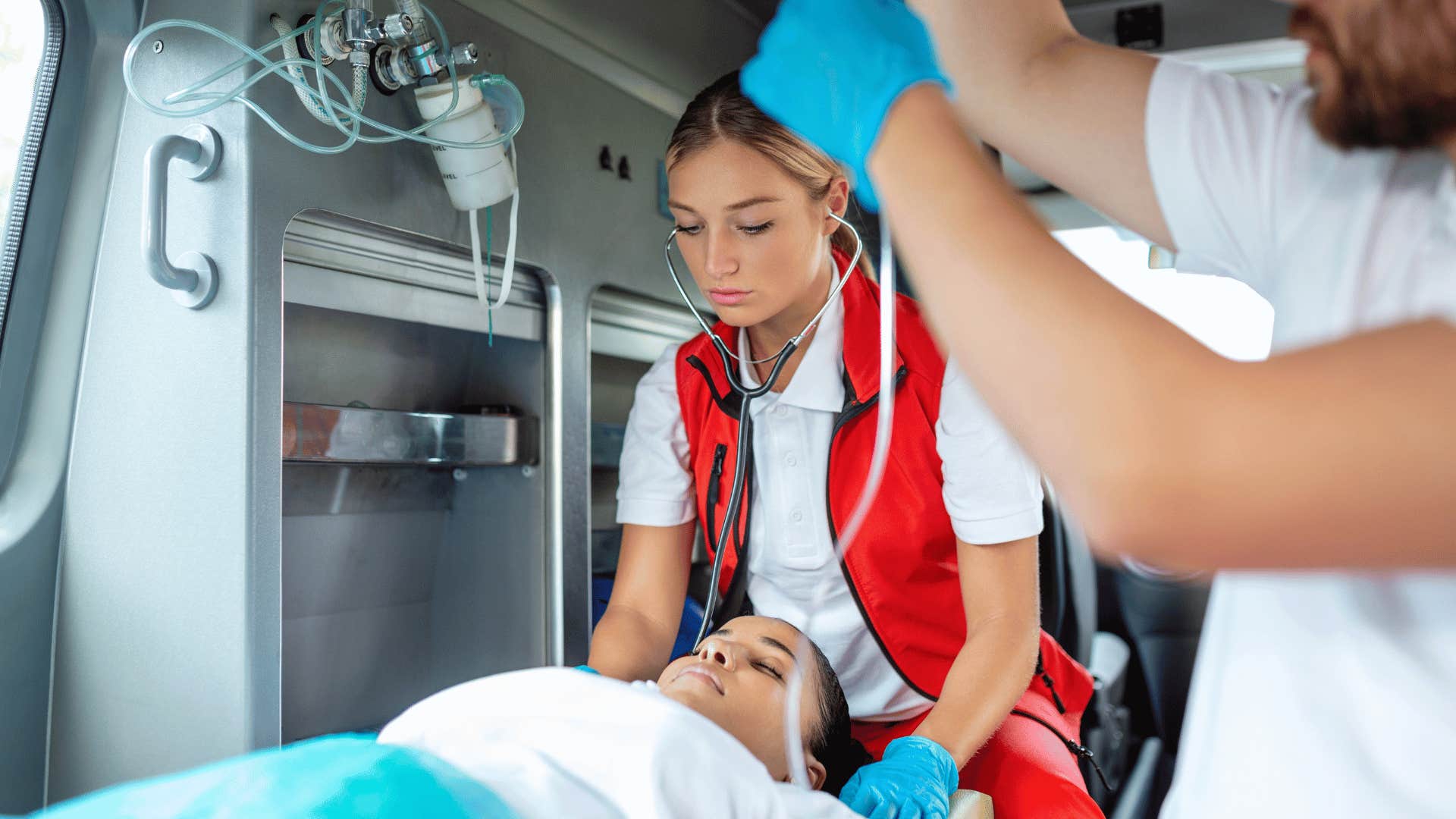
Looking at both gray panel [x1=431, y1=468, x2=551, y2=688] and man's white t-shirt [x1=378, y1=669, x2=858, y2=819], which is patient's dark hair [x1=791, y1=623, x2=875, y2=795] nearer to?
man's white t-shirt [x1=378, y1=669, x2=858, y2=819]

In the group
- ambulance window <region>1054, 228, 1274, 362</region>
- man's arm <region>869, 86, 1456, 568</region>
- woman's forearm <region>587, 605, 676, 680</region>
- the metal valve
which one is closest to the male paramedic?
man's arm <region>869, 86, 1456, 568</region>

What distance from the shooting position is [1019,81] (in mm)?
1009

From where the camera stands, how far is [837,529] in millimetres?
1891

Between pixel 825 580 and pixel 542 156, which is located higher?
pixel 542 156

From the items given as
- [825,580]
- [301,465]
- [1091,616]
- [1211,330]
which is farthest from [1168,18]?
[301,465]

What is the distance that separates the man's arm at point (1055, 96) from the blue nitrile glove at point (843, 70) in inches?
6.9

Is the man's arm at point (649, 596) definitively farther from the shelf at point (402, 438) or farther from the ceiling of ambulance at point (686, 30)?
the ceiling of ambulance at point (686, 30)

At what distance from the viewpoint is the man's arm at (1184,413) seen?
0.57 metres

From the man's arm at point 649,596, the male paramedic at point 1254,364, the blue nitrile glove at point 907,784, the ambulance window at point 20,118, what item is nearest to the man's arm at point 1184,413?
the male paramedic at point 1254,364

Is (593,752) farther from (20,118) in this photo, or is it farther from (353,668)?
(20,118)

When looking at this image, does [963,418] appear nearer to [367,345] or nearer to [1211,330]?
[367,345]

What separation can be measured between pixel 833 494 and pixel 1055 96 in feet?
3.37

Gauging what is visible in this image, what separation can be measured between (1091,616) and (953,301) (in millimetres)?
2538

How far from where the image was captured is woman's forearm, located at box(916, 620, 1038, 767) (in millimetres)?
1649
